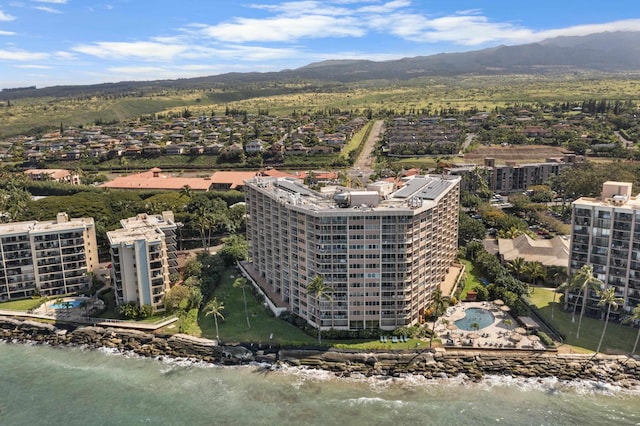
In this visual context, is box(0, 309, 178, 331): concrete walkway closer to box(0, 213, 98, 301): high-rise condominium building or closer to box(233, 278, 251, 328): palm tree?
box(0, 213, 98, 301): high-rise condominium building

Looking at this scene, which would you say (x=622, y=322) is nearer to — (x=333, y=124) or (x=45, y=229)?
(x=45, y=229)

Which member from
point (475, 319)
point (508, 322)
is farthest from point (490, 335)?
point (475, 319)

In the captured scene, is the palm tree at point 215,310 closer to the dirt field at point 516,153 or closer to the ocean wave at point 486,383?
the ocean wave at point 486,383

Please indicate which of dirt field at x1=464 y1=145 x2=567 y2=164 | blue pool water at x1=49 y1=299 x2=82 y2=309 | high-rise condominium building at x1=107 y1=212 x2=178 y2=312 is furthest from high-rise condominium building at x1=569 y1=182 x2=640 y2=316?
dirt field at x1=464 y1=145 x2=567 y2=164

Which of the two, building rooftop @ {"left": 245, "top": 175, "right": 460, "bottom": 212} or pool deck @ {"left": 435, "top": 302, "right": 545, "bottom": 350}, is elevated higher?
building rooftop @ {"left": 245, "top": 175, "right": 460, "bottom": 212}

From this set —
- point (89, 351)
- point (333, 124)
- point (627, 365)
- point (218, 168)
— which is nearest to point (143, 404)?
point (89, 351)

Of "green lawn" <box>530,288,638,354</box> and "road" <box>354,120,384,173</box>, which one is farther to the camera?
"road" <box>354,120,384,173</box>
